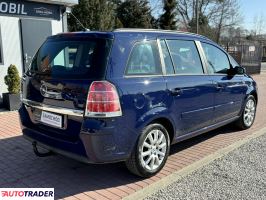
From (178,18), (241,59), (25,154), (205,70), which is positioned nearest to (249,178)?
(205,70)

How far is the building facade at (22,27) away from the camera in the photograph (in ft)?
28.4

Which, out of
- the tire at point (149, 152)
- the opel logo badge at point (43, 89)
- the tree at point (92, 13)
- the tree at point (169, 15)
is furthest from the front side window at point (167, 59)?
the tree at point (169, 15)

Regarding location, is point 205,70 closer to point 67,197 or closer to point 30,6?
point 67,197

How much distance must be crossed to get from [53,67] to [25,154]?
172cm

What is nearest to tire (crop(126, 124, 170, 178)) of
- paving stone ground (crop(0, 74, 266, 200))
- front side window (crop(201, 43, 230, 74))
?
paving stone ground (crop(0, 74, 266, 200))

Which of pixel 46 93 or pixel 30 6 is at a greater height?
pixel 30 6

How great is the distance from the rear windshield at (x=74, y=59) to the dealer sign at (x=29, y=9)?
5.12 meters

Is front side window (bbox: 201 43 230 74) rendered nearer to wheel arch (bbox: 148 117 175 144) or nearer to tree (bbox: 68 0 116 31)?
wheel arch (bbox: 148 117 175 144)

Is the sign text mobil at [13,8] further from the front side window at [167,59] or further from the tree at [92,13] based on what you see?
the tree at [92,13]

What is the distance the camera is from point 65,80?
11.9ft

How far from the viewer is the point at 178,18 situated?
4191 cm

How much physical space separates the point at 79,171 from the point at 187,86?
1831mm

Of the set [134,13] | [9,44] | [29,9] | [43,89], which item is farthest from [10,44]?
[134,13]

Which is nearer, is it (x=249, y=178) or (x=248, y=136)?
(x=249, y=178)
